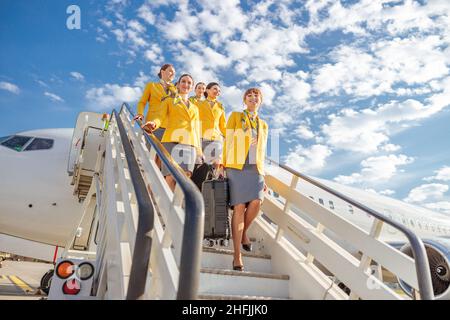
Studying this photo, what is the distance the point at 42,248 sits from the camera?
6062mm

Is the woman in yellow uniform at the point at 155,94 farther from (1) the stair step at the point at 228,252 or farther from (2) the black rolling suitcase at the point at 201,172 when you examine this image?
(1) the stair step at the point at 228,252

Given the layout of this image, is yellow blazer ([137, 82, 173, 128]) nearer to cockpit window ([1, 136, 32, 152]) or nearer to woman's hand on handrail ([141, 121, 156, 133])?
woman's hand on handrail ([141, 121, 156, 133])

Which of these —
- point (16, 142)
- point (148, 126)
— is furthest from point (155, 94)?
point (16, 142)

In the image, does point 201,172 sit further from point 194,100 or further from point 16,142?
point 16,142

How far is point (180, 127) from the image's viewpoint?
12.1 ft

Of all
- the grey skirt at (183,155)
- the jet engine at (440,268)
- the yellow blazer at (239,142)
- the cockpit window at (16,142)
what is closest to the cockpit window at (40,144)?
the cockpit window at (16,142)

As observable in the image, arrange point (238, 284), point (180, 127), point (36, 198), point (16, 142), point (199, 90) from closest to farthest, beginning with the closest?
1. point (238, 284)
2. point (180, 127)
3. point (199, 90)
4. point (36, 198)
5. point (16, 142)

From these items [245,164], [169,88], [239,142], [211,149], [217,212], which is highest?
[169,88]

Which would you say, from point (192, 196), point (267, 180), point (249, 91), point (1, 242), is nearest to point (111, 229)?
point (192, 196)

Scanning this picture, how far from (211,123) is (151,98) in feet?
2.59

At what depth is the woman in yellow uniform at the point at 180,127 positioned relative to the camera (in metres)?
3.58

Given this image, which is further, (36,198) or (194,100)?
(36,198)
